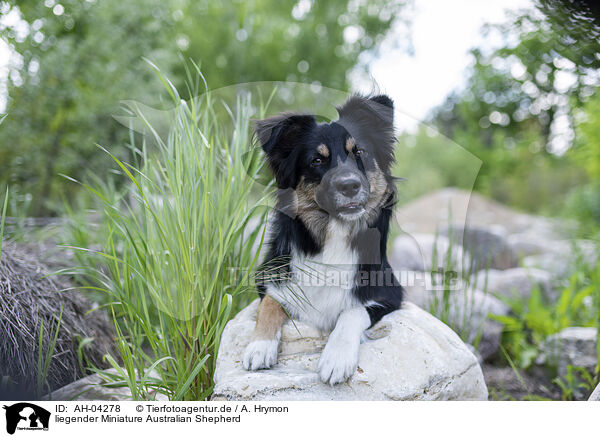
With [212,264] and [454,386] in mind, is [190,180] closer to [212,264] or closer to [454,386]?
[212,264]

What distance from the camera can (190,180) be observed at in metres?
1.77

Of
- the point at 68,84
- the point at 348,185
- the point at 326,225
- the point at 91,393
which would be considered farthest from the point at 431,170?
the point at 91,393

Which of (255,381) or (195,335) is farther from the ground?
(195,335)

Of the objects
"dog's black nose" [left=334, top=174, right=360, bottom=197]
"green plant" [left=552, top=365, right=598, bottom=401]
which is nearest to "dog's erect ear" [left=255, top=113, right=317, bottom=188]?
"dog's black nose" [left=334, top=174, right=360, bottom=197]

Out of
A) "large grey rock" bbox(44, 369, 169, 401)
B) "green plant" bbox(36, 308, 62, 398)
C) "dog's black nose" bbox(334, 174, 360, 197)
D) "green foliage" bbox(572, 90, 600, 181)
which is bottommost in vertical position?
"large grey rock" bbox(44, 369, 169, 401)

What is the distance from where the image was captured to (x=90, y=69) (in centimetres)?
397

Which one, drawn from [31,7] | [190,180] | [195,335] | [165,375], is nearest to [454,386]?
[195,335]

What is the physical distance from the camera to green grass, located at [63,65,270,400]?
1.76 m

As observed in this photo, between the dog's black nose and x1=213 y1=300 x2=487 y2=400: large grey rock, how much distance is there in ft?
2.00

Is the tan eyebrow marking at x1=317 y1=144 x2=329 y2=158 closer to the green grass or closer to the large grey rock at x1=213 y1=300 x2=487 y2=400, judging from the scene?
the green grass

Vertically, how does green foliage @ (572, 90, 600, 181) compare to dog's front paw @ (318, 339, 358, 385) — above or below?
above

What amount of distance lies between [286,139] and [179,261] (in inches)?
26.6

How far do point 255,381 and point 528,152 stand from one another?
370 inches

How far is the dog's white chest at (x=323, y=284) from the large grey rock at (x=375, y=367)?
0.23ft
